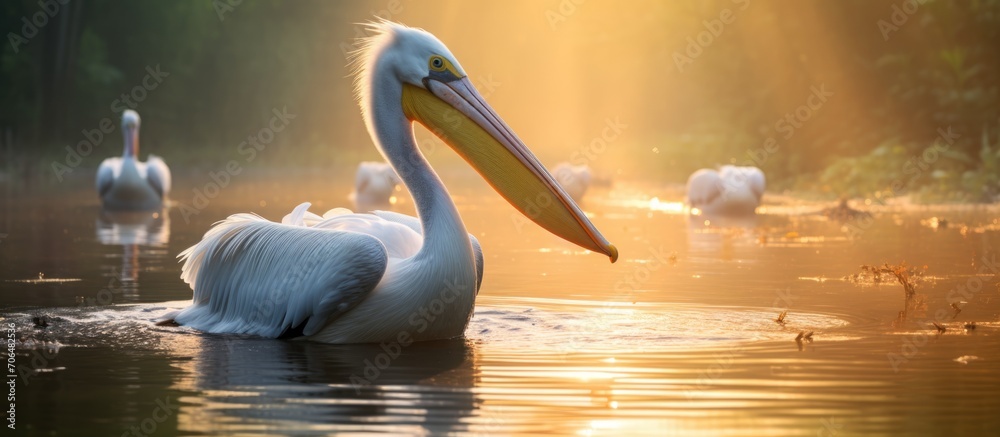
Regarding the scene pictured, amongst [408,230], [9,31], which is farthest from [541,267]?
[9,31]

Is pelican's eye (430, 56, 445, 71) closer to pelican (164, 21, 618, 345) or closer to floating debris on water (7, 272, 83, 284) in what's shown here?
pelican (164, 21, 618, 345)

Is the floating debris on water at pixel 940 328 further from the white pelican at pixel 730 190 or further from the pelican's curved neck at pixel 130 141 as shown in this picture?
the pelican's curved neck at pixel 130 141

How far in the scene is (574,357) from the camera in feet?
21.8

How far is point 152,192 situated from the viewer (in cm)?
2067

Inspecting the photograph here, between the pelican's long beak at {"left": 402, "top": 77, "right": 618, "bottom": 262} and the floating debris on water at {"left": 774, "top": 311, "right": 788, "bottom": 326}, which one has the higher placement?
the pelican's long beak at {"left": 402, "top": 77, "right": 618, "bottom": 262}

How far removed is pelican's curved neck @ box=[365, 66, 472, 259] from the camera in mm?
6992

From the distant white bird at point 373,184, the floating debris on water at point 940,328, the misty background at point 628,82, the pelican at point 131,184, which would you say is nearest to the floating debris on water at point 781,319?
the floating debris on water at point 940,328

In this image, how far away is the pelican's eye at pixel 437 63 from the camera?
287 inches

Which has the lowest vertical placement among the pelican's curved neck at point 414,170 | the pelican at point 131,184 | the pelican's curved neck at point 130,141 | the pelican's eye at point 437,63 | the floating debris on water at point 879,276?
the floating debris on water at point 879,276

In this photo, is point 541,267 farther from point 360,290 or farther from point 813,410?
point 813,410

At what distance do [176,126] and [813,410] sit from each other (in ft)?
134

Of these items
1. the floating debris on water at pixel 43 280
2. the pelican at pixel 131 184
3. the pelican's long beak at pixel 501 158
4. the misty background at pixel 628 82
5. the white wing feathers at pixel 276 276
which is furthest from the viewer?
the misty background at pixel 628 82

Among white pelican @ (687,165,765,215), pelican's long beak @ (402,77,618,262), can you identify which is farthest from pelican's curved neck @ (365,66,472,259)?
white pelican @ (687,165,765,215)

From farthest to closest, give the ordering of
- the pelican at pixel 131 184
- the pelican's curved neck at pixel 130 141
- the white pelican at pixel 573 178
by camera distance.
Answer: the white pelican at pixel 573 178, the pelican's curved neck at pixel 130 141, the pelican at pixel 131 184
